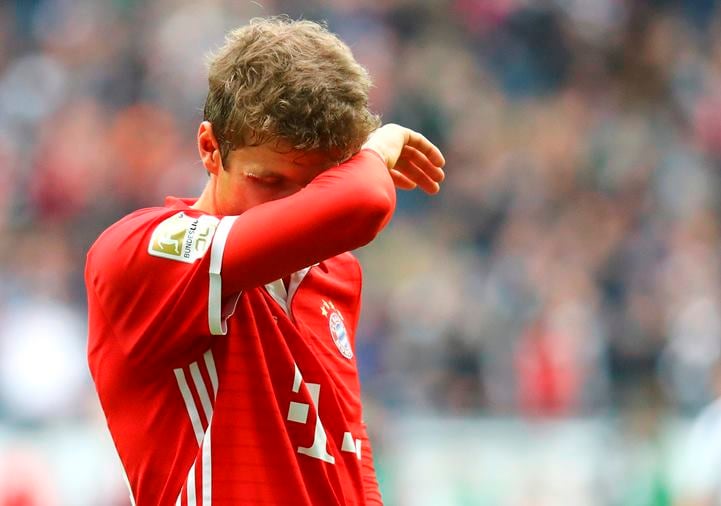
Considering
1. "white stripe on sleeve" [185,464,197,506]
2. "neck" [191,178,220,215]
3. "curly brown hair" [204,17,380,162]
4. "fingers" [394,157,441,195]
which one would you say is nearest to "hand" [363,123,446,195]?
"fingers" [394,157,441,195]

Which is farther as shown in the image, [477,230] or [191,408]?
[477,230]

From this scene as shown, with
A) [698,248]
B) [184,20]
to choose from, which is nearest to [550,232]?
[698,248]

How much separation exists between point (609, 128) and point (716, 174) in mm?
1046

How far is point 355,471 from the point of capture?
2506mm

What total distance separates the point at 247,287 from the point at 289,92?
354 mm

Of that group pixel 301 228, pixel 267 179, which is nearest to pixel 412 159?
pixel 267 179

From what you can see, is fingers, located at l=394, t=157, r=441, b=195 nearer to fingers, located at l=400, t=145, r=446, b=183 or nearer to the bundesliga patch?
fingers, located at l=400, t=145, r=446, b=183

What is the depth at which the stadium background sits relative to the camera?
7.77 metres

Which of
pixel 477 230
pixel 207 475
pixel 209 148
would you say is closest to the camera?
pixel 207 475

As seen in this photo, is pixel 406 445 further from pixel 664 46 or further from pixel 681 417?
pixel 664 46

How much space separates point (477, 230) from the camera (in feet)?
32.2

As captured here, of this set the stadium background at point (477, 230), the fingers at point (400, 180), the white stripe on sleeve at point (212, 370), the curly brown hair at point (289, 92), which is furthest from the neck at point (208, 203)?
the stadium background at point (477, 230)

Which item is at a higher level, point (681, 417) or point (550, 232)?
point (550, 232)

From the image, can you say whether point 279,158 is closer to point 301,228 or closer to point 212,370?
point 301,228
